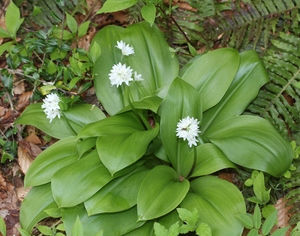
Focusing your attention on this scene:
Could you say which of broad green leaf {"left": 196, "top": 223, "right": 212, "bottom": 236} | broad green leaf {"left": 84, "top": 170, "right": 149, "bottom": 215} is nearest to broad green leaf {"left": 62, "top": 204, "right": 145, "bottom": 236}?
broad green leaf {"left": 84, "top": 170, "right": 149, "bottom": 215}

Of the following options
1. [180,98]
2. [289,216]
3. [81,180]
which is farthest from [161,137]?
[289,216]

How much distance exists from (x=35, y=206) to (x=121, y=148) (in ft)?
2.89

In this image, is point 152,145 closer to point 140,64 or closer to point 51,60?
point 140,64

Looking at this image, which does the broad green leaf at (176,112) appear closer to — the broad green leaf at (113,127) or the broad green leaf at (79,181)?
the broad green leaf at (113,127)

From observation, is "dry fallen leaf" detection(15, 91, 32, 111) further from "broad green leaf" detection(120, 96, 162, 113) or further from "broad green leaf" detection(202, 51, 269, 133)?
"broad green leaf" detection(202, 51, 269, 133)

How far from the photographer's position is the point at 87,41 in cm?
415

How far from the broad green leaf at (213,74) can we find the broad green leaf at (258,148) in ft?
1.06

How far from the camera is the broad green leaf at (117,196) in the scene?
2.77 m

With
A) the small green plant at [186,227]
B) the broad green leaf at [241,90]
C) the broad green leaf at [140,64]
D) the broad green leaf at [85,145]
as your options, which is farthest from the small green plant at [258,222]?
the broad green leaf at [140,64]

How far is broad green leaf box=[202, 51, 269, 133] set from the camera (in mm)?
3178

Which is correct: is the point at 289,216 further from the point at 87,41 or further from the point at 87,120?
the point at 87,41

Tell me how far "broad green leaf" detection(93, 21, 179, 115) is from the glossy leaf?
0.56 meters

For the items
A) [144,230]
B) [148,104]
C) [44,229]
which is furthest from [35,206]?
[148,104]

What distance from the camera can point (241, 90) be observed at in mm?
3205
